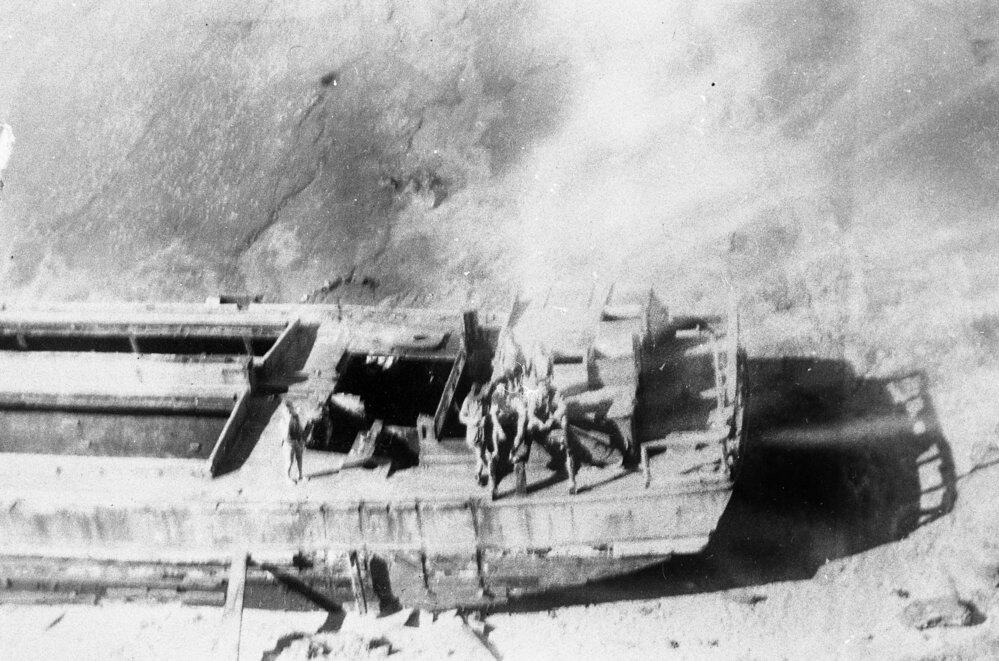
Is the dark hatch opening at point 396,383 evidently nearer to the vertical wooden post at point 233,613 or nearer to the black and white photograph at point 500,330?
the black and white photograph at point 500,330

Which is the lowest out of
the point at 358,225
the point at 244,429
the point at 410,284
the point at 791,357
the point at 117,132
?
the point at 244,429

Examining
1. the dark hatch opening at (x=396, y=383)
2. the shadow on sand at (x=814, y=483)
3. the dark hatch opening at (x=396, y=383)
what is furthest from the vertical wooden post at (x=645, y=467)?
the dark hatch opening at (x=396, y=383)

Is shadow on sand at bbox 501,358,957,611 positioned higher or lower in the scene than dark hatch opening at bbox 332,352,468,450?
lower

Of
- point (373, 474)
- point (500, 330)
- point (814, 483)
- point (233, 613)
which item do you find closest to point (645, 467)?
point (373, 474)

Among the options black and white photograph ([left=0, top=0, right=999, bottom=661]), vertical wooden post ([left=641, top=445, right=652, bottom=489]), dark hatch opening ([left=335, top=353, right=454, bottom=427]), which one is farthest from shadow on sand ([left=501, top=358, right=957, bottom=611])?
dark hatch opening ([left=335, top=353, right=454, bottom=427])

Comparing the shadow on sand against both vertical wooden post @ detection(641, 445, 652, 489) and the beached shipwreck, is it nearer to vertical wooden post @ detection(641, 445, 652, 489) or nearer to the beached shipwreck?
the beached shipwreck

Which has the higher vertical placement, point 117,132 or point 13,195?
point 117,132

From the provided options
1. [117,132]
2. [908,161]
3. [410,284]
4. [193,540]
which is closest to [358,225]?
[410,284]

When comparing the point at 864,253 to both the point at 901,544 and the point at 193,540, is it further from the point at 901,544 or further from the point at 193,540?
the point at 193,540

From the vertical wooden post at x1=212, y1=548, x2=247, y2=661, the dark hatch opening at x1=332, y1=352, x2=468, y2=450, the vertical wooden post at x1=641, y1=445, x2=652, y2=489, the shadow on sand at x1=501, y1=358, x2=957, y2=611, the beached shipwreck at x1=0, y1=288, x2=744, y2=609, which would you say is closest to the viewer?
the vertical wooden post at x1=641, y1=445, x2=652, y2=489
